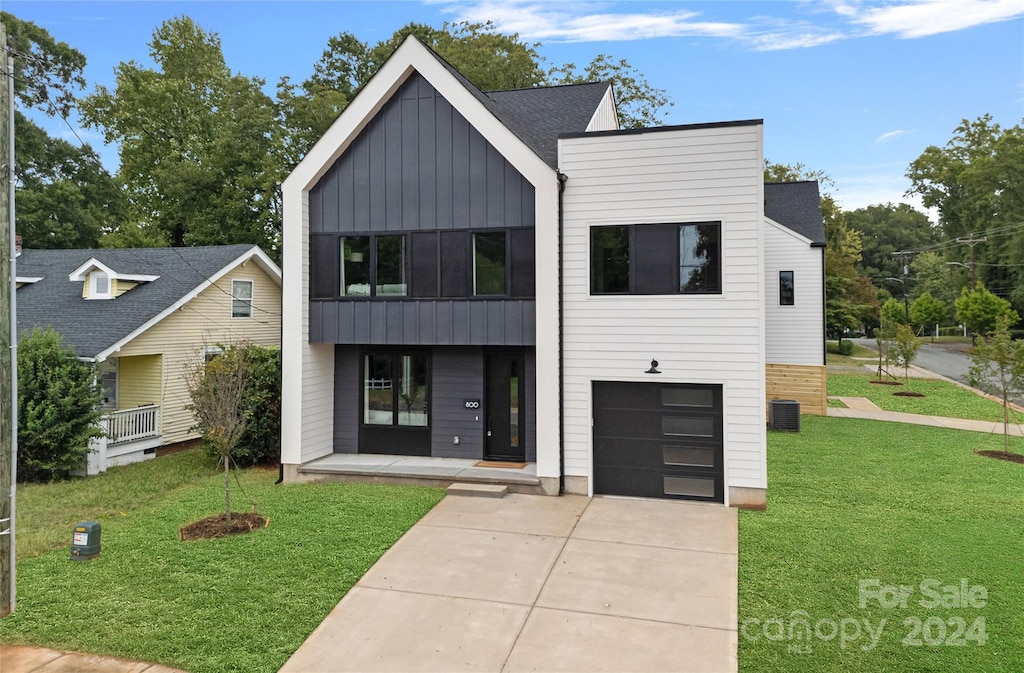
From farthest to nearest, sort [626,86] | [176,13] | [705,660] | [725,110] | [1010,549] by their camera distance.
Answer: [176,13] < [626,86] < [725,110] < [1010,549] < [705,660]

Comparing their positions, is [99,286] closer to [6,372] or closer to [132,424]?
[132,424]

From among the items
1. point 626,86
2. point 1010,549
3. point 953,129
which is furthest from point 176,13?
point 953,129

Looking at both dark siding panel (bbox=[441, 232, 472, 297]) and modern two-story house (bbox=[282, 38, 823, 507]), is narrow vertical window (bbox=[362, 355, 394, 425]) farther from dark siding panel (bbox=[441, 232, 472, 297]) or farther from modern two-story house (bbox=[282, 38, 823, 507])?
dark siding panel (bbox=[441, 232, 472, 297])

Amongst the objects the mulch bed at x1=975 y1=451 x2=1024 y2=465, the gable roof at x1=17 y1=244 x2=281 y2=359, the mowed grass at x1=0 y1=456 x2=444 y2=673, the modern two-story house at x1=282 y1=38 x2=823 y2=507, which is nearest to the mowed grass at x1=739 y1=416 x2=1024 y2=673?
the mulch bed at x1=975 y1=451 x2=1024 y2=465

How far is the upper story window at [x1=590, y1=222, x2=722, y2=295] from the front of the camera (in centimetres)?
987

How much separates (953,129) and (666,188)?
6307cm

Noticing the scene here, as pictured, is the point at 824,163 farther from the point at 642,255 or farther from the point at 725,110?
the point at 642,255

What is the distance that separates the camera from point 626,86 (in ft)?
95.6

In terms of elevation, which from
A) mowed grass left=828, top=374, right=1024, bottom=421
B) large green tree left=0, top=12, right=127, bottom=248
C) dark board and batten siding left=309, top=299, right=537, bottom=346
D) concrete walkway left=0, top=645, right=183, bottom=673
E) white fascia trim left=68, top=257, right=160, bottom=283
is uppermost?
large green tree left=0, top=12, right=127, bottom=248

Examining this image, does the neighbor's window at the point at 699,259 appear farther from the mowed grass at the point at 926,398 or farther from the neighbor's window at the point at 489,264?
the mowed grass at the point at 926,398

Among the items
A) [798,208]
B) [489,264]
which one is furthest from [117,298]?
[798,208]

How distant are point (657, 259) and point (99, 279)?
15.7 metres

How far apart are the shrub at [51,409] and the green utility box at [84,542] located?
18.3 feet

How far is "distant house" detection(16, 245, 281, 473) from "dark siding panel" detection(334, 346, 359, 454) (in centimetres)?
518
